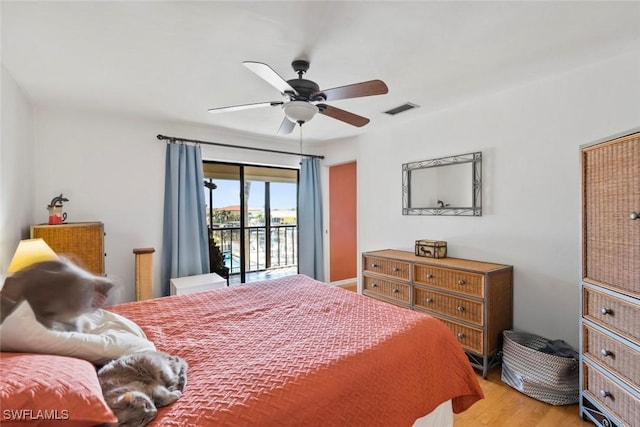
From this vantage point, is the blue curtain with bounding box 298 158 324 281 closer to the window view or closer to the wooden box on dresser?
the window view

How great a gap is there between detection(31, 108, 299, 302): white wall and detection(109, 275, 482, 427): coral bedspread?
169cm

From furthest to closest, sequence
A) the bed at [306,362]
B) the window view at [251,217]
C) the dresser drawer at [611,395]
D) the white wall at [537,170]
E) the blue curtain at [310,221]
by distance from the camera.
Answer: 1. the blue curtain at [310,221]
2. the window view at [251,217]
3. the white wall at [537,170]
4. the dresser drawer at [611,395]
5. the bed at [306,362]

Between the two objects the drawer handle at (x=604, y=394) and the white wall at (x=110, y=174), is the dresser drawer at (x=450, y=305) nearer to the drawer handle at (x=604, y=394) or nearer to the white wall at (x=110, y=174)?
the drawer handle at (x=604, y=394)

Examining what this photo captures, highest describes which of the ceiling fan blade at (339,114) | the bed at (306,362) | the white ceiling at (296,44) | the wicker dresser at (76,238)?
the white ceiling at (296,44)

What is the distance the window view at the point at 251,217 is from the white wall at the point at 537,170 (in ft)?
8.15

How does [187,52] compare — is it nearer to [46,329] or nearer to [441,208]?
[46,329]

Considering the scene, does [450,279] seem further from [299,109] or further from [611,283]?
[299,109]

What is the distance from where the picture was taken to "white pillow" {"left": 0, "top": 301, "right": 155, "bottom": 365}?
0.78 m

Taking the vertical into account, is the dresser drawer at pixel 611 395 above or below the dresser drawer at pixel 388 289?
below

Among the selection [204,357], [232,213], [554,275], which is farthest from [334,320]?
[232,213]

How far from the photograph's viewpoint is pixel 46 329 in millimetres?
859

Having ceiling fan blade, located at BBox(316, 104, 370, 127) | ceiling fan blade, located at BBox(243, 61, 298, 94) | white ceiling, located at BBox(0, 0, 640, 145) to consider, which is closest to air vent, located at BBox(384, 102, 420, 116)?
white ceiling, located at BBox(0, 0, 640, 145)

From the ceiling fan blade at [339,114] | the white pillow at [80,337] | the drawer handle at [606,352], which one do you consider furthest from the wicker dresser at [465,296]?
the white pillow at [80,337]

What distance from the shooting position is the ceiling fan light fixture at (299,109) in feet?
6.44
